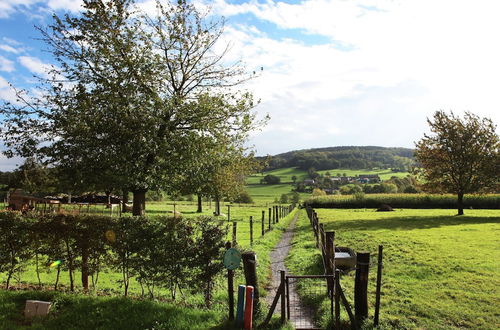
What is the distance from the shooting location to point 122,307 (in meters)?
8.95

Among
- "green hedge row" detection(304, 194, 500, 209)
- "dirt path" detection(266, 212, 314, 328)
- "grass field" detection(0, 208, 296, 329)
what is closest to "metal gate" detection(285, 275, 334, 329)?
"dirt path" detection(266, 212, 314, 328)

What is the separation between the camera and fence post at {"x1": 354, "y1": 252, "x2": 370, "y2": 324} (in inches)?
340

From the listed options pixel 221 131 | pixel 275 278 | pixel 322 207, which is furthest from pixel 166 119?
pixel 322 207

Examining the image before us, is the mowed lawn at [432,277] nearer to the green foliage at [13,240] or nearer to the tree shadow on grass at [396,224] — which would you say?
the tree shadow on grass at [396,224]

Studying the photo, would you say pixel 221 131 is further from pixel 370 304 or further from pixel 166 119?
pixel 370 304

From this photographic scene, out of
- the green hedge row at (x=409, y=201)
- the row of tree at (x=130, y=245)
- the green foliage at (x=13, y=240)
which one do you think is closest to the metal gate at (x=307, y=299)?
the row of tree at (x=130, y=245)

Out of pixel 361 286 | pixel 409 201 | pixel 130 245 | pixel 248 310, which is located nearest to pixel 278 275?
pixel 361 286

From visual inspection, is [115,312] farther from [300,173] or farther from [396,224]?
[300,173]

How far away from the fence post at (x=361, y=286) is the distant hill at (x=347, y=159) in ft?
505

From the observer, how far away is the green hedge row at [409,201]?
6051 centimetres

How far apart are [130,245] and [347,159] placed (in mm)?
173528

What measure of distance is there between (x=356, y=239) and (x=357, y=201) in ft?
159

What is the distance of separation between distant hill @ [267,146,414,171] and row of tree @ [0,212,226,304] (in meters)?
153

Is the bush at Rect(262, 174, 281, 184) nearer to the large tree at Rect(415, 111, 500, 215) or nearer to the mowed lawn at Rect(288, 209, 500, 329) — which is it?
the large tree at Rect(415, 111, 500, 215)
